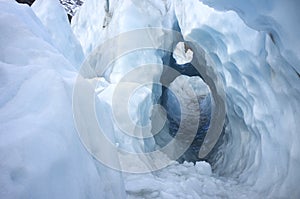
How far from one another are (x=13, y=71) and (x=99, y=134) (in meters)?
0.81

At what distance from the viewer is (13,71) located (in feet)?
5.74

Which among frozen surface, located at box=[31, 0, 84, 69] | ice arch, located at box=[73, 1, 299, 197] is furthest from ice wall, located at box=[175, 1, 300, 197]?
frozen surface, located at box=[31, 0, 84, 69]

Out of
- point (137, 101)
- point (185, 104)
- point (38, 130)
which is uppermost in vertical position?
point (38, 130)

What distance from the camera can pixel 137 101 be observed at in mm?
5867

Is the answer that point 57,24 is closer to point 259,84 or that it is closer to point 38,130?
point 259,84

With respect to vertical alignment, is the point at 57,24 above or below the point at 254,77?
below

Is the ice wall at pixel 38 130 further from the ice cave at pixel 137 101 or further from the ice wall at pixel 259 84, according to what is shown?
the ice wall at pixel 259 84

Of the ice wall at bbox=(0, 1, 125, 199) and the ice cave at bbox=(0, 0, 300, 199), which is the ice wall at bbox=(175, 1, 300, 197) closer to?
the ice cave at bbox=(0, 0, 300, 199)

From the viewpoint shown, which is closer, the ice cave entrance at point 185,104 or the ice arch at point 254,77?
the ice arch at point 254,77

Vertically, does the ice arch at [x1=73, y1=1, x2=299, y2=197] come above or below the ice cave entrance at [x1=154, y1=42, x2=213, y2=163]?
above

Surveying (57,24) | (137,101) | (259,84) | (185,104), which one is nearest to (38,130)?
(259,84)

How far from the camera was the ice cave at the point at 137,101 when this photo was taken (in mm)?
1499

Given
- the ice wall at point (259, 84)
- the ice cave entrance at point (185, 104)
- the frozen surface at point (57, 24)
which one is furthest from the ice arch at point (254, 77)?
the ice cave entrance at point (185, 104)

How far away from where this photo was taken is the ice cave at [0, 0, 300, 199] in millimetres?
1499
